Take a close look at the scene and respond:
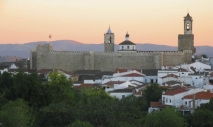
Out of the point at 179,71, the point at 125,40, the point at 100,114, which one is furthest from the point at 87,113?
the point at 125,40

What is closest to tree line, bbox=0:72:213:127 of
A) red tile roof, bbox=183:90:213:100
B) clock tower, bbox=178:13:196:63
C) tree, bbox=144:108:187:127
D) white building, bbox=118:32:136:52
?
tree, bbox=144:108:187:127

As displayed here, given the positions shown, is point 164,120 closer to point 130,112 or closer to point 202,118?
point 202,118

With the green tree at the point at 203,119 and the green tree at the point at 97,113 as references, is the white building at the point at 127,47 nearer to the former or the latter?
the green tree at the point at 97,113

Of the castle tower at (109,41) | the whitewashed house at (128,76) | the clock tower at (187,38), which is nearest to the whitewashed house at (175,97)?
the whitewashed house at (128,76)

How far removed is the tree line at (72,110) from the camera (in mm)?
25656

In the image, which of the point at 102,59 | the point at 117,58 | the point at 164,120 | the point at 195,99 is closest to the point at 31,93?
the point at 195,99

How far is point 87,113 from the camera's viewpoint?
28.0 m

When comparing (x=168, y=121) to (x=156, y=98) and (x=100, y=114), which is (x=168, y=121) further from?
(x=156, y=98)

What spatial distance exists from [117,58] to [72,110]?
25.6 m

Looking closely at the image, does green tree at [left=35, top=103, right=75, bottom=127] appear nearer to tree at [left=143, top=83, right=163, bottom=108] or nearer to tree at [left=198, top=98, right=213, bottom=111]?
tree at [left=198, top=98, right=213, bottom=111]

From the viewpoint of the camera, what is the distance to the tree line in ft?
84.2

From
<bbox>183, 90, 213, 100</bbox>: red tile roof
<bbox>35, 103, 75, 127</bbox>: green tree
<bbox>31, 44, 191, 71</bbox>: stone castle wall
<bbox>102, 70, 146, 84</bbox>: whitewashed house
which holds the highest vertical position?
<bbox>31, 44, 191, 71</bbox>: stone castle wall

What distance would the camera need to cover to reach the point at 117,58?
5388cm

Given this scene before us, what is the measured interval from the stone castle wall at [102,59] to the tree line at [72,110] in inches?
694
